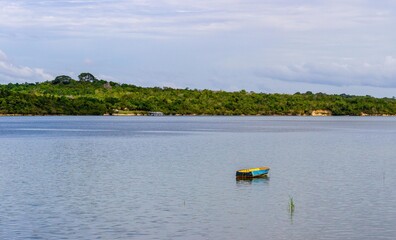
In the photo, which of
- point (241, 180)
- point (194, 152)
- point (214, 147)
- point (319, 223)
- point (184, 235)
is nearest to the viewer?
point (184, 235)

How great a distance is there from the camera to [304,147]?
9075cm

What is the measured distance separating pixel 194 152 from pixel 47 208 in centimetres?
4187

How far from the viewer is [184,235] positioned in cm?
3262

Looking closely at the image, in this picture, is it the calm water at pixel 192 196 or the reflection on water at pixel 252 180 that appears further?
the reflection on water at pixel 252 180

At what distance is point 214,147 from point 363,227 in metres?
56.1

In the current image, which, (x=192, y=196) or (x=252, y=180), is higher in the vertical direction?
(x=252, y=180)

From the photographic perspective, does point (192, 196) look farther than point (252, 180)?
No

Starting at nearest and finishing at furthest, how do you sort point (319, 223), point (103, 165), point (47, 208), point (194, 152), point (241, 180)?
point (319, 223)
point (47, 208)
point (241, 180)
point (103, 165)
point (194, 152)

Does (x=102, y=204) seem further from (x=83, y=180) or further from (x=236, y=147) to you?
(x=236, y=147)

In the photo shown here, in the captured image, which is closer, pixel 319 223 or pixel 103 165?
pixel 319 223

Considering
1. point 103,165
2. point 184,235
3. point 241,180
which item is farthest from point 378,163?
point 184,235

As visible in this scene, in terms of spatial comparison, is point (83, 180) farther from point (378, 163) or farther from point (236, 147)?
point (236, 147)

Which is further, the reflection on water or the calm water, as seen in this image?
the reflection on water

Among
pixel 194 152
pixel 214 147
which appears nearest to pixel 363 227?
pixel 194 152
